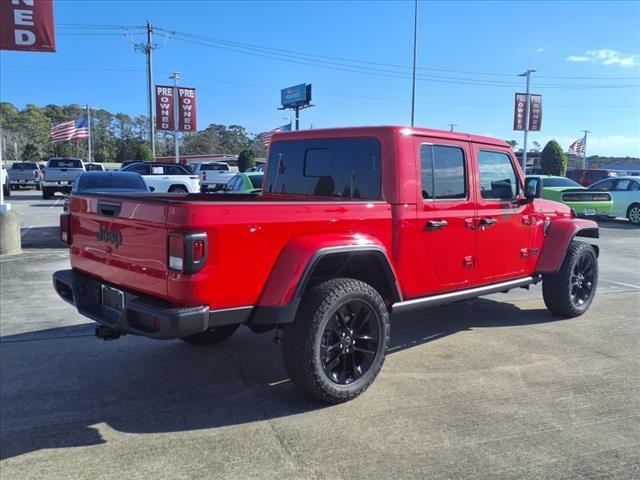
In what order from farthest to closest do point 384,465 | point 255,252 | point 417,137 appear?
point 417,137 → point 255,252 → point 384,465

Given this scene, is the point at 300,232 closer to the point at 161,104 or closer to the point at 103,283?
the point at 103,283

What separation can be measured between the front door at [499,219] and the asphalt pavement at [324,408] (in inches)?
30.1

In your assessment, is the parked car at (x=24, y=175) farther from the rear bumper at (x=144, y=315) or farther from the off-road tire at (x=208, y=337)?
the rear bumper at (x=144, y=315)

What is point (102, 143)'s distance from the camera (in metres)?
89.0

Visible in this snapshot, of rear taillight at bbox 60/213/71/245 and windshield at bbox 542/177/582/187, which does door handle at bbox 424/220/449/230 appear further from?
windshield at bbox 542/177/582/187

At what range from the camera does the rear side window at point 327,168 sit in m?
4.27

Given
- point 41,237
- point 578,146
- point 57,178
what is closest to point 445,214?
point 41,237

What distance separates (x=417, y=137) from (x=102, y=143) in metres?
93.7

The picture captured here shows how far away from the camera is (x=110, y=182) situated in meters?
12.7

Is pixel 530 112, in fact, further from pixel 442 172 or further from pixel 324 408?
pixel 324 408

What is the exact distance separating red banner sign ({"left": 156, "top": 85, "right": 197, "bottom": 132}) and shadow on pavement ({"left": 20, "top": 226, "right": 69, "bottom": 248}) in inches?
787

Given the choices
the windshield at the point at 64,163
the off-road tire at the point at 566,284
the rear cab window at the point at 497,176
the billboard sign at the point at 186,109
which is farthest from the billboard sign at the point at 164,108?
the rear cab window at the point at 497,176

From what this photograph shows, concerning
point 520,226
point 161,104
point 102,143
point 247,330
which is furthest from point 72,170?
Answer: point 102,143

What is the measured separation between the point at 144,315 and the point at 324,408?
141 cm
